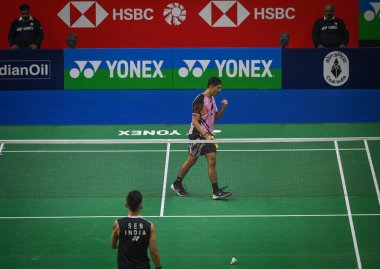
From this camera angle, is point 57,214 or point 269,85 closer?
point 57,214

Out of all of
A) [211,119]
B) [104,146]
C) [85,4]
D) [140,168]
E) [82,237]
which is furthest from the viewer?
[85,4]

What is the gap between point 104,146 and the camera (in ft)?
54.3

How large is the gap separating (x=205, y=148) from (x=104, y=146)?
12.8 ft

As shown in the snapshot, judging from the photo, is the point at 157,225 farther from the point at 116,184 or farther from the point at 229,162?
the point at 229,162

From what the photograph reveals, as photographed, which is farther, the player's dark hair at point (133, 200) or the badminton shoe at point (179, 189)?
the badminton shoe at point (179, 189)

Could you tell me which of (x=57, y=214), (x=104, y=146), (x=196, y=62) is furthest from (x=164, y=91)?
(x=57, y=214)

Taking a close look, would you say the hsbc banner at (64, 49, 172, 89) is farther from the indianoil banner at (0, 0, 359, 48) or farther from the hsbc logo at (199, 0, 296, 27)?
the hsbc logo at (199, 0, 296, 27)

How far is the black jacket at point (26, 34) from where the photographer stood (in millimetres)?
19078

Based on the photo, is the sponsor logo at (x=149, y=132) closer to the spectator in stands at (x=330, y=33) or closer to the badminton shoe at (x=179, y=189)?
the spectator in stands at (x=330, y=33)

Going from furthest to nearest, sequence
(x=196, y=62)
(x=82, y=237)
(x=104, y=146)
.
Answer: (x=196, y=62), (x=104, y=146), (x=82, y=237)

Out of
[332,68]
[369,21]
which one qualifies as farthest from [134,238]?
[369,21]

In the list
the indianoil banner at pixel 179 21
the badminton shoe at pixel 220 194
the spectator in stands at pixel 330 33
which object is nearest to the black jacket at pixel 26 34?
the indianoil banner at pixel 179 21

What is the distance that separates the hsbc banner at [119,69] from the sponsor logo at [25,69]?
506 mm

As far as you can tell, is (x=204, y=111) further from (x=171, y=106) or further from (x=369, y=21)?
(x=369, y=21)
